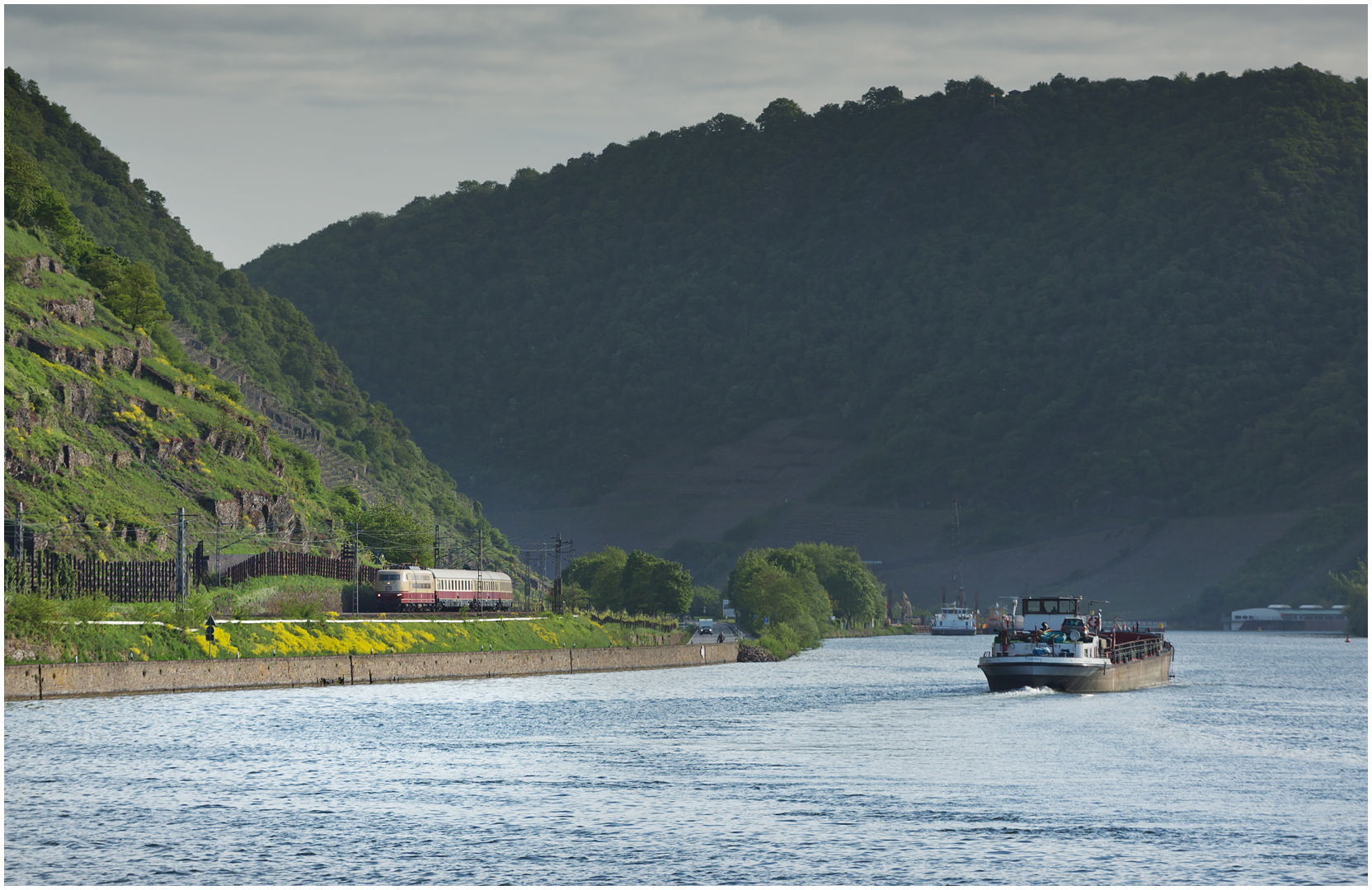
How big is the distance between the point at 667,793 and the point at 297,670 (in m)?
48.8

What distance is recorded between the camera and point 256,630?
325 feet

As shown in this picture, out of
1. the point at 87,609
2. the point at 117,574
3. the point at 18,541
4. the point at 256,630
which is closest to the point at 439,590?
the point at 117,574

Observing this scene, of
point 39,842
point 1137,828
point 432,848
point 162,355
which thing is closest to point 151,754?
point 39,842

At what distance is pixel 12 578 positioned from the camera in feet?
334

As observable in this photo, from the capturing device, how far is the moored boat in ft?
342

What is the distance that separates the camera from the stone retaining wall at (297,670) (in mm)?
79750

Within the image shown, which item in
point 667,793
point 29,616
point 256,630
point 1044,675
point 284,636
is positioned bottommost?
point 667,793

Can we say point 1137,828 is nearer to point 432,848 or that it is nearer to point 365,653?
point 432,848

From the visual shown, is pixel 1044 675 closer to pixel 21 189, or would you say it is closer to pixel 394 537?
pixel 394 537

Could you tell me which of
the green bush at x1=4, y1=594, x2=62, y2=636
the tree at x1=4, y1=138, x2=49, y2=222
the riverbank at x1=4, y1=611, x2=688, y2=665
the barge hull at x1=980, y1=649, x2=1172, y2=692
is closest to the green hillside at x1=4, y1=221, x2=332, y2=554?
the tree at x1=4, y1=138, x2=49, y2=222

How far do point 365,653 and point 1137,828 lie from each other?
68.4 metres

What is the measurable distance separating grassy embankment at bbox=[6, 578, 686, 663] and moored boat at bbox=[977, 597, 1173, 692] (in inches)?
1601

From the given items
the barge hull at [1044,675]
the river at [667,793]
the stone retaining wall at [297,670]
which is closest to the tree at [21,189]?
the stone retaining wall at [297,670]

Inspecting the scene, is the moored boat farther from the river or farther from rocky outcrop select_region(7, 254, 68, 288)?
rocky outcrop select_region(7, 254, 68, 288)
